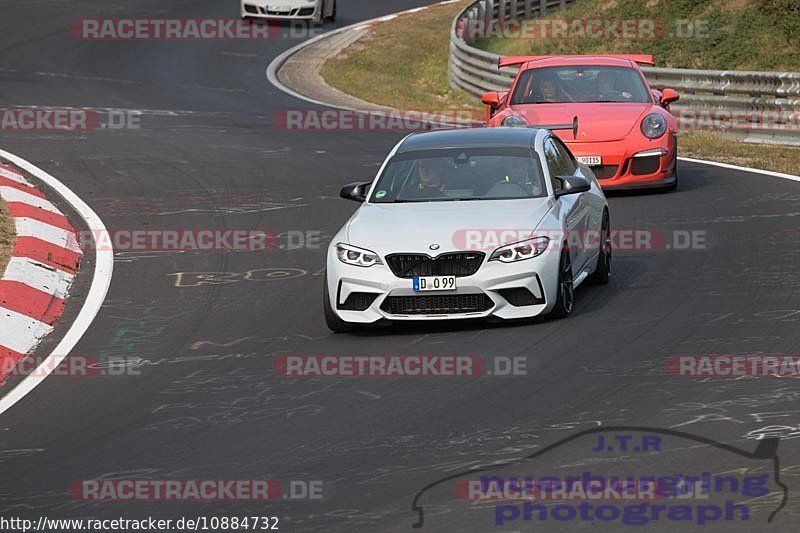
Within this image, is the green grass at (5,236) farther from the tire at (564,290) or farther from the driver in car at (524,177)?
the tire at (564,290)

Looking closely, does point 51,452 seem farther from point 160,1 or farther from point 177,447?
point 160,1

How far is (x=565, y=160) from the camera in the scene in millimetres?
12516

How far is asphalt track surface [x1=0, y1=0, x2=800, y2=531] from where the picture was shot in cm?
729

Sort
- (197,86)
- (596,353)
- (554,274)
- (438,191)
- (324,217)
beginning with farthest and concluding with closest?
(197,86) → (324,217) → (438,191) → (554,274) → (596,353)

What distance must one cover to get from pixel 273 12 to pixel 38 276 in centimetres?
2747

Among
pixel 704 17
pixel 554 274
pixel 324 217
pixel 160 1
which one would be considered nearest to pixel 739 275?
pixel 554 274

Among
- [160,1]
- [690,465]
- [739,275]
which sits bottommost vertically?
[160,1]

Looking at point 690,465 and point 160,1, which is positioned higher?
point 690,465

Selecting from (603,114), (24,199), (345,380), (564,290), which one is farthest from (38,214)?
(345,380)

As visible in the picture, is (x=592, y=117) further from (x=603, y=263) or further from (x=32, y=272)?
(x=32, y=272)

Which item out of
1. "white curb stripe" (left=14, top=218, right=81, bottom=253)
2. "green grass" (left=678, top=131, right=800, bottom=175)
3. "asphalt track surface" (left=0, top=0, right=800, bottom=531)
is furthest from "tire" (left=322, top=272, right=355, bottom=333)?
"green grass" (left=678, top=131, right=800, bottom=175)

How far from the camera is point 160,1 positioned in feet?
149

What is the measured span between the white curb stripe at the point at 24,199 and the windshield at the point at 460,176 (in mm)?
5146

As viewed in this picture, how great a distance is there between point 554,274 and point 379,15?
33552mm
